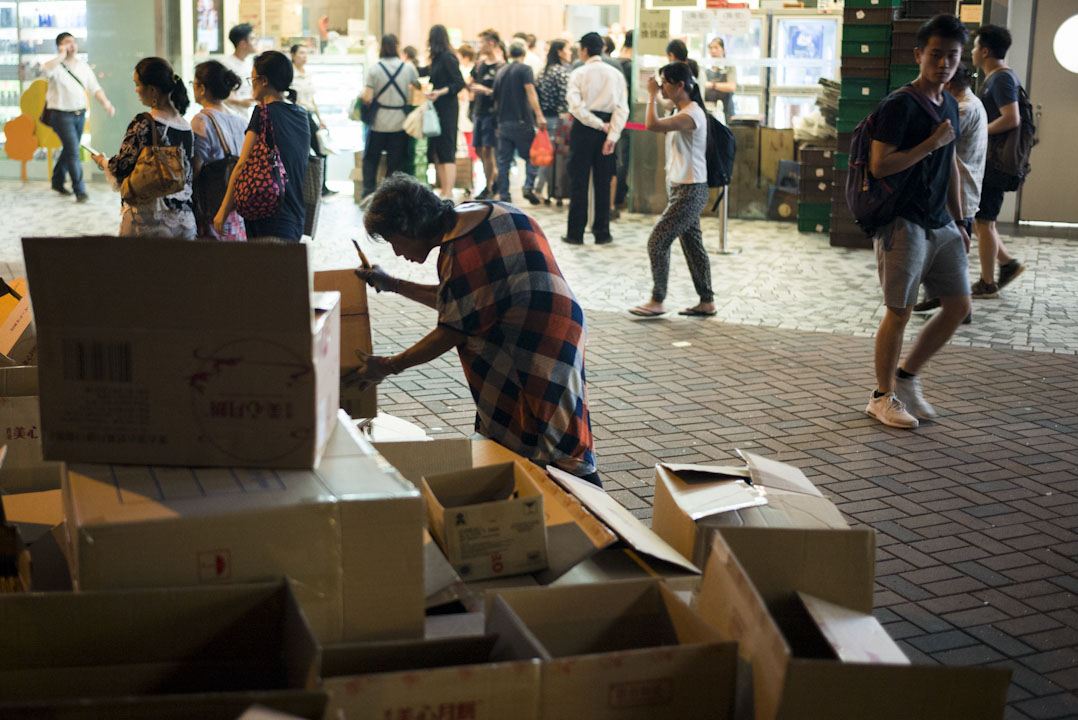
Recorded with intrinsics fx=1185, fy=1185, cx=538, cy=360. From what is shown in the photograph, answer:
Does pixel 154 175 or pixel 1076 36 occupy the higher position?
pixel 1076 36

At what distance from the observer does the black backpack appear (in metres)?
8.55

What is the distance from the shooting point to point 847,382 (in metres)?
6.86

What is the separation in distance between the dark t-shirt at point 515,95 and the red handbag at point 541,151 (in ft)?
0.88

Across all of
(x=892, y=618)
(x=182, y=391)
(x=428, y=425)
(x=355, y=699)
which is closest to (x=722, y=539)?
(x=355, y=699)

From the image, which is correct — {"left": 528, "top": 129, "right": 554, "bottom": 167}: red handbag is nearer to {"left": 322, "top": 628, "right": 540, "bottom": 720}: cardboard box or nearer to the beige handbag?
the beige handbag

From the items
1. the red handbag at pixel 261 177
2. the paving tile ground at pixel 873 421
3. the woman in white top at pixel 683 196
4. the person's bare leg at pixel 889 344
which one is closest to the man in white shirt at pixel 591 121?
the paving tile ground at pixel 873 421

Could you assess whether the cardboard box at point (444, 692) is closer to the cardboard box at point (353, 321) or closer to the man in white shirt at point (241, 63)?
the cardboard box at point (353, 321)

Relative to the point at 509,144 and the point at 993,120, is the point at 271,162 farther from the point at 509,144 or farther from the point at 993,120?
the point at 509,144

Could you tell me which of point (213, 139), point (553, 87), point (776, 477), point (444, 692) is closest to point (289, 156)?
point (213, 139)

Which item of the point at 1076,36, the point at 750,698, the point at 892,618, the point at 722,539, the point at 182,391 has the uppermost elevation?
the point at 1076,36

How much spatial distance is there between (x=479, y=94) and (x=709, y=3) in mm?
2868

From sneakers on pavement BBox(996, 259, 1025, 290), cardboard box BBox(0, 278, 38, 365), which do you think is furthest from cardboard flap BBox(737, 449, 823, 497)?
sneakers on pavement BBox(996, 259, 1025, 290)

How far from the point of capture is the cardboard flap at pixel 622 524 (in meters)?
2.76

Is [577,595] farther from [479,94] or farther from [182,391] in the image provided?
[479,94]
